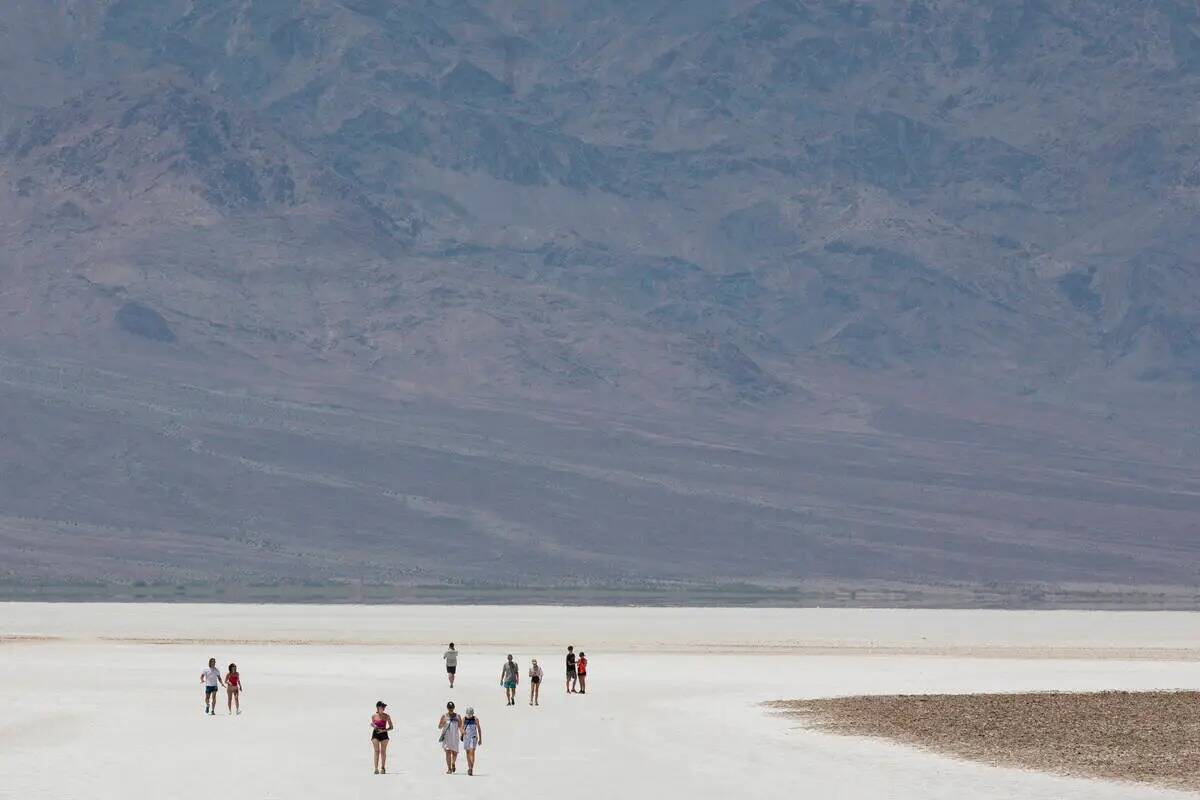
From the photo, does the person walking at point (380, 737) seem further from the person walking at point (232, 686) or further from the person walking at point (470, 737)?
the person walking at point (232, 686)

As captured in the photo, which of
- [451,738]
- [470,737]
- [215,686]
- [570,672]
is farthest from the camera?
[570,672]

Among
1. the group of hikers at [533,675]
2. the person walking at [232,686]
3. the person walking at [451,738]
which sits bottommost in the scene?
the person walking at [451,738]

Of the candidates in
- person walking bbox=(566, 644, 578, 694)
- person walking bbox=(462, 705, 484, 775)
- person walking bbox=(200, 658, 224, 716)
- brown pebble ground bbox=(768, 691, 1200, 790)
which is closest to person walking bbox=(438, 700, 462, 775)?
person walking bbox=(462, 705, 484, 775)

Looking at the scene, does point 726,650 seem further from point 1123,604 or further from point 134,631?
point 1123,604

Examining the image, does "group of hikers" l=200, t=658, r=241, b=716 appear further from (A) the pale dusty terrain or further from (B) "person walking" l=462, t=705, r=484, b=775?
(B) "person walking" l=462, t=705, r=484, b=775

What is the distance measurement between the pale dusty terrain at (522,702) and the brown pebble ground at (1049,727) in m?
1.09

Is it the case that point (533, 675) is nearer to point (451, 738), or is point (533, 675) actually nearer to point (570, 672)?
point (570, 672)

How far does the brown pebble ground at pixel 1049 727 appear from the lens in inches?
1532

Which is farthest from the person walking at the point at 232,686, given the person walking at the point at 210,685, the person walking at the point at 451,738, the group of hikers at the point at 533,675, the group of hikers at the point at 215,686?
the person walking at the point at 451,738

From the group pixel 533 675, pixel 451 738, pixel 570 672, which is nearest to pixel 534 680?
pixel 533 675

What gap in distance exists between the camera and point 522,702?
52.3m

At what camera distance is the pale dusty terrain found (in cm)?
3578

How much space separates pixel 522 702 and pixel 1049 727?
40.5 feet

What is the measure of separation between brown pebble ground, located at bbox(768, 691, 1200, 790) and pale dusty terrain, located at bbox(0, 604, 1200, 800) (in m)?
1.09
